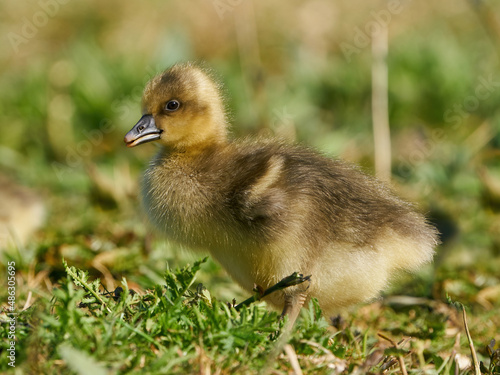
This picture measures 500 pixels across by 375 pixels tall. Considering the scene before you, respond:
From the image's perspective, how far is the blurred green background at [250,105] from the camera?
3.35 metres

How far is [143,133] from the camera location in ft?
8.43

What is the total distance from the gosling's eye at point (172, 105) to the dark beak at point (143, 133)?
7 centimetres

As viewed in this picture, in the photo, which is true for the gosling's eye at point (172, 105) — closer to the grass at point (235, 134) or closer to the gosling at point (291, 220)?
the gosling at point (291, 220)

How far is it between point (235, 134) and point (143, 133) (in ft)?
4.91

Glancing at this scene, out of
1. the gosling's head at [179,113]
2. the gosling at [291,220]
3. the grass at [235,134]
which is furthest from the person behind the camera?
the gosling's head at [179,113]

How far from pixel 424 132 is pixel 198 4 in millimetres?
3046

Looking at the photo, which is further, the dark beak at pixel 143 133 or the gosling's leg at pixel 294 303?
the dark beak at pixel 143 133

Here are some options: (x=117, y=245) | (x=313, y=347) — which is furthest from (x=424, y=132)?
(x=313, y=347)


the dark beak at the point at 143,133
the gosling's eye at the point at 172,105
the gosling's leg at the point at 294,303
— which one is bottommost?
the gosling's leg at the point at 294,303

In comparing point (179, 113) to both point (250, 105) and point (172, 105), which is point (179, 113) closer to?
point (172, 105)

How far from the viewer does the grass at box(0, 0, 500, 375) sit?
1.83 meters

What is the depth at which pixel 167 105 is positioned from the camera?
2582mm

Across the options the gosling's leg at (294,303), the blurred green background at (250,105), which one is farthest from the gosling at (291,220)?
the blurred green background at (250,105)

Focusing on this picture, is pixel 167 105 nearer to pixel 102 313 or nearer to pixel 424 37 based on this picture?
pixel 102 313
